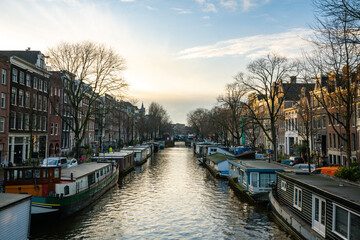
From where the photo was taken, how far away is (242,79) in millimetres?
44531

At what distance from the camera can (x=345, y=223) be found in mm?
12602

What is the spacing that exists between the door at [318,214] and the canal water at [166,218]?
2.96 metres

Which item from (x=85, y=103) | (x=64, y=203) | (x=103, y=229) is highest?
(x=85, y=103)

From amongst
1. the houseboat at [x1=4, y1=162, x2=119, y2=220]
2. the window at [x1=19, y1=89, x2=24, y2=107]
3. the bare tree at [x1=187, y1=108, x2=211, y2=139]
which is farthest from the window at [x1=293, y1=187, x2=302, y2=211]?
the bare tree at [x1=187, y1=108, x2=211, y2=139]

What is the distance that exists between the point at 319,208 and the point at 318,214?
39 centimetres

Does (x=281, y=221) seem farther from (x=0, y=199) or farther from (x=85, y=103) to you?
(x=85, y=103)

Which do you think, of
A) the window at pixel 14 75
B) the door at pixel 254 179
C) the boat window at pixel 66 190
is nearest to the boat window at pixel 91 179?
the boat window at pixel 66 190

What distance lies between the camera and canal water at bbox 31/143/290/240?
1866 centimetres

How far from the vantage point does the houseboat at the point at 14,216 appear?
1270 cm

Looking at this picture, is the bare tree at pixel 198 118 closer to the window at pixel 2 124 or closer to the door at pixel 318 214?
the window at pixel 2 124

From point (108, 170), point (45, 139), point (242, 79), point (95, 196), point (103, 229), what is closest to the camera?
point (103, 229)

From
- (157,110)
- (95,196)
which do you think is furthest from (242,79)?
(157,110)

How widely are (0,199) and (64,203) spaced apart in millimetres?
6938

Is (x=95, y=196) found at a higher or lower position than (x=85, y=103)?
lower
